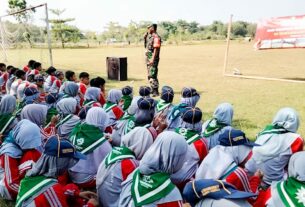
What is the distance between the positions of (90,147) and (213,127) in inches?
57.5

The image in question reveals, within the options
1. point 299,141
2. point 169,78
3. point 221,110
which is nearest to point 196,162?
point 221,110

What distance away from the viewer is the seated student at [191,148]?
3117 millimetres

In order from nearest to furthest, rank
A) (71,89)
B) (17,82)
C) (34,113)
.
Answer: (34,113) < (71,89) < (17,82)

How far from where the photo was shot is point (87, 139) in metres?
3.35

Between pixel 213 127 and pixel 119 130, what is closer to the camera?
pixel 213 127

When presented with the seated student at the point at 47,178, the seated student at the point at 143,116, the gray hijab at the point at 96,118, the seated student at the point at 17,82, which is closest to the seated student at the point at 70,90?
the seated student at the point at 143,116

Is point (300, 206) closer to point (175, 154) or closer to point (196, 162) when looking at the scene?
point (175, 154)

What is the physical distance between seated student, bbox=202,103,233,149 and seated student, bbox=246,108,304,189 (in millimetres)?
470

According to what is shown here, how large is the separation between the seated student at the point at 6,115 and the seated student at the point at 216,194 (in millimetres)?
3093

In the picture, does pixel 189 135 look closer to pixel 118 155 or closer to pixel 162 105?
pixel 118 155

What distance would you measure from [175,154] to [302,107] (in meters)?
6.11

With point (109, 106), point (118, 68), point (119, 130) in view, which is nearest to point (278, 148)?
point (119, 130)

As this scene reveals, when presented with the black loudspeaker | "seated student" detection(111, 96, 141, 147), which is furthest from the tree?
"seated student" detection(111, 96, 141, 147)

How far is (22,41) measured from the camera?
1482 cm
